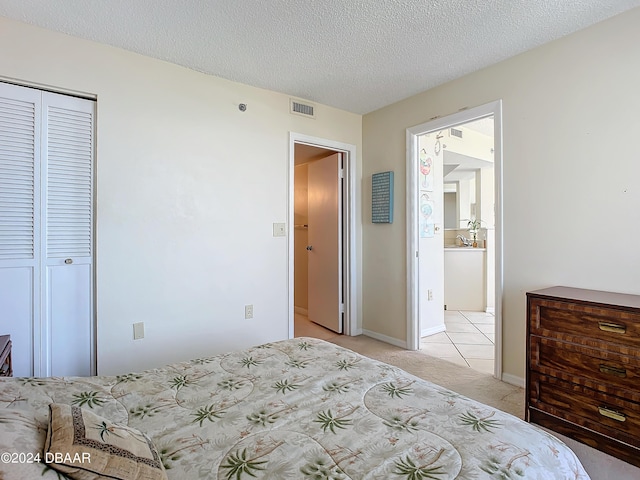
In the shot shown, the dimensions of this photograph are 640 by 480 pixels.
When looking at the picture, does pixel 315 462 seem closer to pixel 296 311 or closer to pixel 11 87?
pixel 11 87

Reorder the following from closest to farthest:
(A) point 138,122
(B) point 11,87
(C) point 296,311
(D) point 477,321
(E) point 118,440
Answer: (E) point 118,440
(B) point 11,87
(A) point 138,122
(D) point 477,321
(C) point 296,311

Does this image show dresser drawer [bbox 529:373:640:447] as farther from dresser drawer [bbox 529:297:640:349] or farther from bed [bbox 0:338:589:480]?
bed [bbox 0:338:589:480]

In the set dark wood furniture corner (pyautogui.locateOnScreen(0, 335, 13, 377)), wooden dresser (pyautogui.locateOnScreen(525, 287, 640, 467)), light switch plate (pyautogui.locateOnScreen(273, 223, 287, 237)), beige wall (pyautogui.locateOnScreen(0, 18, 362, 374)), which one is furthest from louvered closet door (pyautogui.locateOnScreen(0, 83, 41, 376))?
wooden dresser (pyautogui.locateOnScreen(525, 287, 640, 467))

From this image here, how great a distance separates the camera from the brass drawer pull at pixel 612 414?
1683 mm

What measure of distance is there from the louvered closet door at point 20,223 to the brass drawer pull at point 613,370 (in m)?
3.36

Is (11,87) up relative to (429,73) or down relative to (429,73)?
down

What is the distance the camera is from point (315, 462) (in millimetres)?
862

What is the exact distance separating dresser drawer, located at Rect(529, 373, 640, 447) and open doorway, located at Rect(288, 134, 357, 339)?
2.10m

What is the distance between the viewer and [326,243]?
4.09m

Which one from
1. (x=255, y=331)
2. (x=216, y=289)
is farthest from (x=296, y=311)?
(x=216, y=289)

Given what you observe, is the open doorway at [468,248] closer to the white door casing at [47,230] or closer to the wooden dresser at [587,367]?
the wooden dresser at [587,367]

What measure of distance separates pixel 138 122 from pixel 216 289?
1.44 m

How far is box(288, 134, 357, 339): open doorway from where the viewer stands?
12.5 feet

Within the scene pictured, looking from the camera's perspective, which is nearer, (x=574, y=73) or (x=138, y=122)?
(x=574, y=73)
